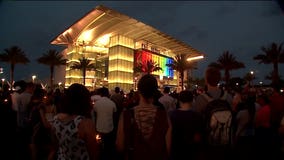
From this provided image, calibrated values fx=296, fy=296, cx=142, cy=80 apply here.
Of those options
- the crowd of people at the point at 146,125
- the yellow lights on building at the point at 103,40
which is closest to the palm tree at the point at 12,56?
the yellow lights on building at the point at 103,40

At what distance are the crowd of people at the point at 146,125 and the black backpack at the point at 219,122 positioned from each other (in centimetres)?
3

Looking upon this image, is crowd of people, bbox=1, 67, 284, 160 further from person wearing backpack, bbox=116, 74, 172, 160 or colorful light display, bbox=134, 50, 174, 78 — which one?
colorful light display, bbox=134, 50, 174, 78

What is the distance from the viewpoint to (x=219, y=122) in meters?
3.83

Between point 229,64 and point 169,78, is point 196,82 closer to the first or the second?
point 169,78

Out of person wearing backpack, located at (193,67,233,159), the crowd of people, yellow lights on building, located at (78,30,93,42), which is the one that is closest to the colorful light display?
yellow lights on building, located at (78,30,93,42)

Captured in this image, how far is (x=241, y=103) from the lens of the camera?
20.5 ft

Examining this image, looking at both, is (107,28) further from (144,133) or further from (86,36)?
(144,133)

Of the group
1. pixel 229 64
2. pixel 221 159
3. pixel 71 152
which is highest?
Answer: pixel 229 64

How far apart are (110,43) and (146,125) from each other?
6168 cm

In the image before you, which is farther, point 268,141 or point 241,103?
point 268,141

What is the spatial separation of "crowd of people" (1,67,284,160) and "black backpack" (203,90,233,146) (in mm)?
27

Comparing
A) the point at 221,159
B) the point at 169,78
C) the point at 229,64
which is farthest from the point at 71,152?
the point at 169,78

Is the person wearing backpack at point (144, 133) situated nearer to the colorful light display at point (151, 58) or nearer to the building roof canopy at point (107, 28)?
the building roof canopy at point (107, 28)

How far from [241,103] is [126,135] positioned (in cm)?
394
